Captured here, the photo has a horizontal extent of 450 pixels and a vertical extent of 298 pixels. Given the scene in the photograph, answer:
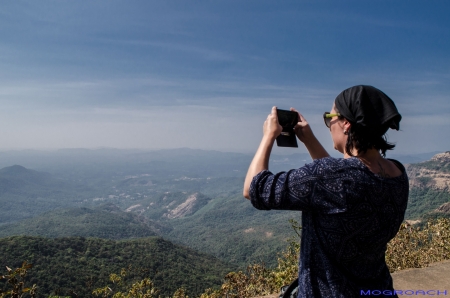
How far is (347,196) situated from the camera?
113 cm

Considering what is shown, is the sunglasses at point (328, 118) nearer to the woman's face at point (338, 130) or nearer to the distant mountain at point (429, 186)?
the woman's face at point (338, 130)

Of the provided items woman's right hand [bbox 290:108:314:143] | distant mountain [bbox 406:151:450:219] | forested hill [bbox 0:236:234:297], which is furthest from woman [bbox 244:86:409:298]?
distant mountain [bbox 406:151:450:219]

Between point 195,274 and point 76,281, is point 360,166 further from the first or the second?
point 195,274

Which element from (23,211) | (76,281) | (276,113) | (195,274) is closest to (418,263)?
(276,113)

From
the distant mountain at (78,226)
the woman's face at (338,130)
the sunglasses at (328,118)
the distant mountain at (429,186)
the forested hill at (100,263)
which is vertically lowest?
the distant mountain at (78,226)

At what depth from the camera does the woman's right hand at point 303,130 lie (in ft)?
5.36

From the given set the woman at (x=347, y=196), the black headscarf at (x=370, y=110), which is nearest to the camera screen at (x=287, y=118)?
the woman at (x=347, y=196)

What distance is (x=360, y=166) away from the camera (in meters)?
1.18

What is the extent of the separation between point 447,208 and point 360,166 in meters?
72.2

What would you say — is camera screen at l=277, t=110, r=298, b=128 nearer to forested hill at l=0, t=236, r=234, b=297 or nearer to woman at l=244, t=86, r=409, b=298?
woman at l=244, t=86, r=409, b=298

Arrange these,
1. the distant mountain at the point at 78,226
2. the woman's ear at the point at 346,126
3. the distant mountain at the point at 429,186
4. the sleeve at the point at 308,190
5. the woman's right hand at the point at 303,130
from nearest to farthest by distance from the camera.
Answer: the sleeve at the point at 308,190 < the woman's ear at the point at 346,126 < the woman's right hand at the point at 303,130 < the distant mountain at the point at 429,186 < the distant mountain at the point at 78,226

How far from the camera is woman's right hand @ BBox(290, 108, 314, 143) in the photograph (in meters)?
1.63

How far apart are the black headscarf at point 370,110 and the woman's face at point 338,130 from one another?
2.1 inches

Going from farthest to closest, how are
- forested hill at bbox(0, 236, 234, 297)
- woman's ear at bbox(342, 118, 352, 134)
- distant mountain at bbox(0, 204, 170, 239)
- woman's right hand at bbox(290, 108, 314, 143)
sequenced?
1. distant mountain at bbox(0, 204, 170, 239)
2. forested hill at bbox(0, 236, 234, 297)
3. woman's right hand at bbox(290, 108, 314, 143)
4. woman's ear at bbox(342, 118, 352, 134)
